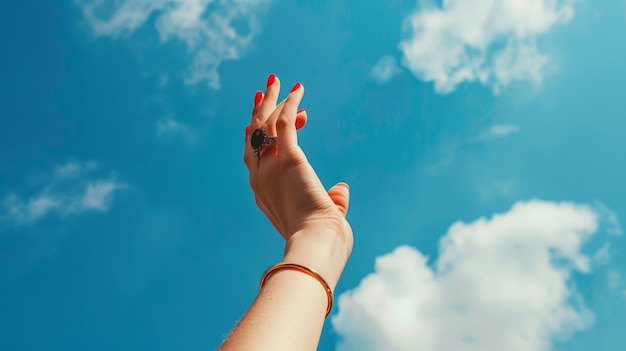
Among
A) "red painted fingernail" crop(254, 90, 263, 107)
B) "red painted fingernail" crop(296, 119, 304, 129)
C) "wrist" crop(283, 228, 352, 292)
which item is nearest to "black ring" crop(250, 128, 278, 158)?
"red painted fingernail" crop(296, 119, 304, 129)

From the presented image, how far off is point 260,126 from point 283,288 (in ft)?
9.75

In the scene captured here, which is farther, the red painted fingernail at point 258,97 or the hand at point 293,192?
the red painted fingernail at point 258,97

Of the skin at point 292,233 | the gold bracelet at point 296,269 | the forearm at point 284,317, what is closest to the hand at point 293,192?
the skin at point 292,233

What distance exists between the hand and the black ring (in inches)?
1.9

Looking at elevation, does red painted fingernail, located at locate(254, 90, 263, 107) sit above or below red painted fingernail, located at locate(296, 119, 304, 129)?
above

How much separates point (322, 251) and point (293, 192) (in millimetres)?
1021

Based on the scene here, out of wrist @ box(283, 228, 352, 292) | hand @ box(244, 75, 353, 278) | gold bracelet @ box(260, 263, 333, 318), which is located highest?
hand @ box(244, 75, 353, 278)

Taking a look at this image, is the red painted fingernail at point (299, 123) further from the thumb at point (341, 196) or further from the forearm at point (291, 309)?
the forearm at point (291, 309)

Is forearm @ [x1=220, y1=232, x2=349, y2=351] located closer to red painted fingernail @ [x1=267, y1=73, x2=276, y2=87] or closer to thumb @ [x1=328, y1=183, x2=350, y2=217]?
thumb @ [x1=328, y1=183, x2=350, y2=217]

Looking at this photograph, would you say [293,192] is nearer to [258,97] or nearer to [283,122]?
[283,122]

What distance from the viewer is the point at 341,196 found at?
4.55 meters

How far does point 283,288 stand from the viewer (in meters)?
2.58

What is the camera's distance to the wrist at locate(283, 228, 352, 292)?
292 cm

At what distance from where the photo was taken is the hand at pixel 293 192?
142 inches
